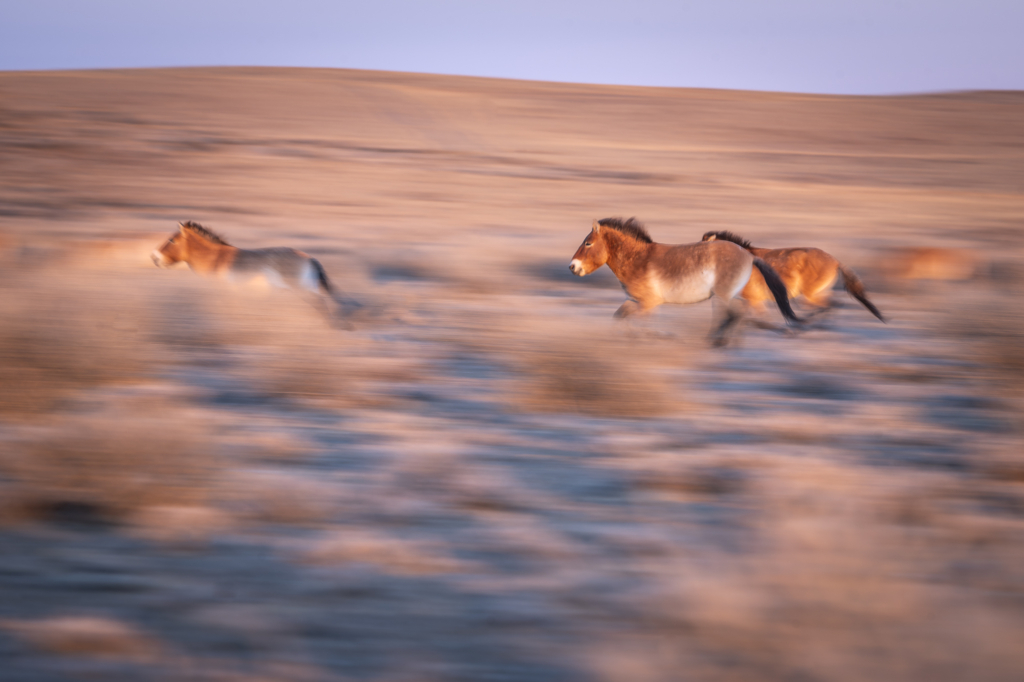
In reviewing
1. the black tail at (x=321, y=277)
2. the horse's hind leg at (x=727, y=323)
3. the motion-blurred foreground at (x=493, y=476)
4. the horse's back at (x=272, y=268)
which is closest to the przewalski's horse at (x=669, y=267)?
the horse's hind leg at (x=727, y=323)

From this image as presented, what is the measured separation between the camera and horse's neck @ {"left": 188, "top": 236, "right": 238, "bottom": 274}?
25.5ft

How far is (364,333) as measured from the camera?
26.1 ft

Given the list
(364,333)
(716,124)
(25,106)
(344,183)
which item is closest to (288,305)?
(364,333)

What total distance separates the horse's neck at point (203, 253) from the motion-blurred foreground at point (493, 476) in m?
0.56

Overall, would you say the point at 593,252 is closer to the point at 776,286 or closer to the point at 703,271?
the point at 703,271

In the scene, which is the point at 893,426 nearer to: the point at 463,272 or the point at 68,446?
the point at 68,446

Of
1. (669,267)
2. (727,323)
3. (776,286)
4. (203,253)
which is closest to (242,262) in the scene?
(203,253)

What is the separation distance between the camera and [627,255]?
274 inches

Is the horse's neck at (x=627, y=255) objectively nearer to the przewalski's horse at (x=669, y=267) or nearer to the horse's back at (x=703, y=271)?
the przewalski's horse at (x=669, y=267)

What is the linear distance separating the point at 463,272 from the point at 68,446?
7.36 metres

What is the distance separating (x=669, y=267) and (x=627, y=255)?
0.41 meters

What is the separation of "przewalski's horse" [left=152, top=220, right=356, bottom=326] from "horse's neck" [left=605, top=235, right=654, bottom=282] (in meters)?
2.59

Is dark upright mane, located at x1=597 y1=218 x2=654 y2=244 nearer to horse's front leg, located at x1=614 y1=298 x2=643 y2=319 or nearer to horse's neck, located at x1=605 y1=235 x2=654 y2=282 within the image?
horse's neck, located at x1=605 y1=235 x2=654 y2=282

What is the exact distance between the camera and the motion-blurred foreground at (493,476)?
286 centimetres
